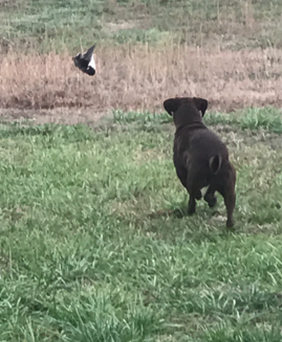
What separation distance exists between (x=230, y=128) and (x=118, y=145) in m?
1.57

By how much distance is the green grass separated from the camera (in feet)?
46.3

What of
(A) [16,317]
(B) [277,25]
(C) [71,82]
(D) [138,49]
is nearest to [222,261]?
(A) [16,317]

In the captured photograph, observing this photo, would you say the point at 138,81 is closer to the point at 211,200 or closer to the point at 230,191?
the point at 211,200

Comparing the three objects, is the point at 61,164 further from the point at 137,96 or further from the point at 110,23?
the point at 110,23

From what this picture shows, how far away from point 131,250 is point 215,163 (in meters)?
0.77

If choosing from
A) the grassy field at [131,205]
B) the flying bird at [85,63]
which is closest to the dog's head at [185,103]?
the grassy field at [131,205]

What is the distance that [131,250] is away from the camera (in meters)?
3.83

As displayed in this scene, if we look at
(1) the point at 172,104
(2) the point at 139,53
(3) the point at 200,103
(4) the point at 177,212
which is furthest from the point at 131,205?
(2) the point at 139,53

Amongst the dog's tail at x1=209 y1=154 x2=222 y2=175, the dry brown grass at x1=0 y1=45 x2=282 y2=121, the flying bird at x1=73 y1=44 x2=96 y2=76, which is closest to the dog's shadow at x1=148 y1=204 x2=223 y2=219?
the dog's tail at x1=209 y1=154 x2=222 y2=175

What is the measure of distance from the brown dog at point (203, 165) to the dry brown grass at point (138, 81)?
4.64m

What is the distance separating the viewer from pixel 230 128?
7.71 m

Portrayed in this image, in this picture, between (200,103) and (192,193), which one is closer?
(192,193)

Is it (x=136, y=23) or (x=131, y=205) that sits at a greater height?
(x=136, y=23)

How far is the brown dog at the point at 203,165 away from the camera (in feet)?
13.6
